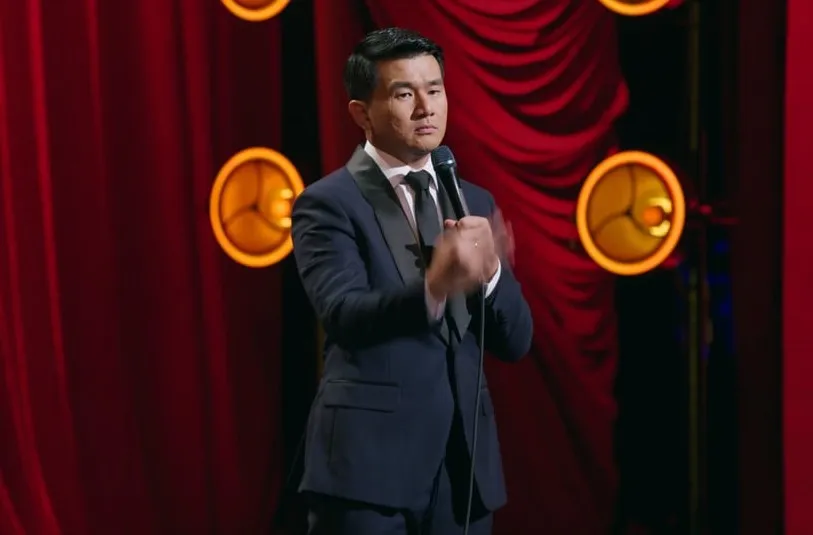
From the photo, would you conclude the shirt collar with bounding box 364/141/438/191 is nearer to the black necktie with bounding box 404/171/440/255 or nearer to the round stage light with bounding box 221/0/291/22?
the black necktie with bounding box 404/171/440/255

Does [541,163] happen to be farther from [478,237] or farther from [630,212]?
[478,237]

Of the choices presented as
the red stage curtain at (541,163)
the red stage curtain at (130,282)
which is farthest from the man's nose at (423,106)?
the red stage curtain at (130,282)

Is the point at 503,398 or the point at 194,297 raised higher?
the point at 194,297

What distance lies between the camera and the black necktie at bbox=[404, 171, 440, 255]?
1331 mm

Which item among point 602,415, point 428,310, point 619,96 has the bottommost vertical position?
point 602,415

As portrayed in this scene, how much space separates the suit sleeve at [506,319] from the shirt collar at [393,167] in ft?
0.51

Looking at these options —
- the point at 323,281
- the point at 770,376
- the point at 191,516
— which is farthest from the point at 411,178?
the point at 191,516

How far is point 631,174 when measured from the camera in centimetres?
251

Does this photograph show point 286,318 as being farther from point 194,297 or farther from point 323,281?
point 323,281

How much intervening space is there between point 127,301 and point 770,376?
5.06 ft

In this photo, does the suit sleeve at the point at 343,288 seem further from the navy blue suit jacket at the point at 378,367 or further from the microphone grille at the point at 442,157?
the microphone grille at the point at 442,157

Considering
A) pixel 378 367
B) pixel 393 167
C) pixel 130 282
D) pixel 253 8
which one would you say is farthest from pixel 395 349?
pixel 130 282

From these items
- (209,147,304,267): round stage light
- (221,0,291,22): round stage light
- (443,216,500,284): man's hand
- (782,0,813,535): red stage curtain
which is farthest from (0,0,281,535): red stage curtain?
(443,216,500,284): man's hand

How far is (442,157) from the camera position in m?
1.30
